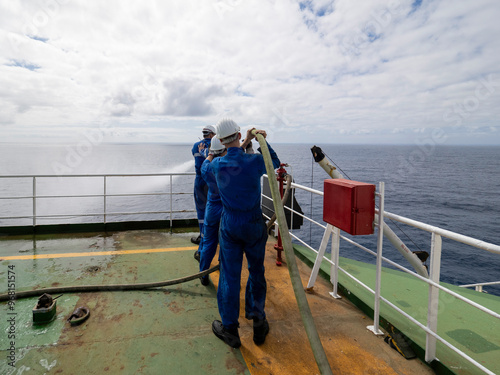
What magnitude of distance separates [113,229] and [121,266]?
218 cm

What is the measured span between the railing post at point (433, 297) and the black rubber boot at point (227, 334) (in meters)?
1.58

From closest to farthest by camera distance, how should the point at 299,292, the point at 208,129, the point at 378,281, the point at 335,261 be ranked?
the point at 299,292 → the point at 378,281 → the point at 335,261 → the point at 208,129

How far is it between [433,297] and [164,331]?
238 cm

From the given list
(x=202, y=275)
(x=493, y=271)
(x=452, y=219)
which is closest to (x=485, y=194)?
(x=452, y=219)

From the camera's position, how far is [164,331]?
2.88m

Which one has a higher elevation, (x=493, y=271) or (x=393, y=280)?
(x=393, y=280)

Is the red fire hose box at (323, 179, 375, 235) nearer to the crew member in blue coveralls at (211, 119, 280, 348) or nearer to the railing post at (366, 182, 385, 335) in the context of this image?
the railing post at (366, 182, 385, 335)

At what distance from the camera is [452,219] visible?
24.5 metres

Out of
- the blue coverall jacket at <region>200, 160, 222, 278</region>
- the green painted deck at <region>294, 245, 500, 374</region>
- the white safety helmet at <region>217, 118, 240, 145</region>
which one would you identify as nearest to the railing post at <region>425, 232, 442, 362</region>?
the green painted deck at <region>294, 245, 500, 374</region>

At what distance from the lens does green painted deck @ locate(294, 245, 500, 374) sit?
2.58 m

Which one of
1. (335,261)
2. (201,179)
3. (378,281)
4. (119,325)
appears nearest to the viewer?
(378,281)

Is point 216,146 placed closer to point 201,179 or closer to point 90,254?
point 201,179

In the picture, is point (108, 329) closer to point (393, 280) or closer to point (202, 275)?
point (202, 275)

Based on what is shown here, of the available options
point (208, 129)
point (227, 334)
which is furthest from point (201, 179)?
point (227, 334)
